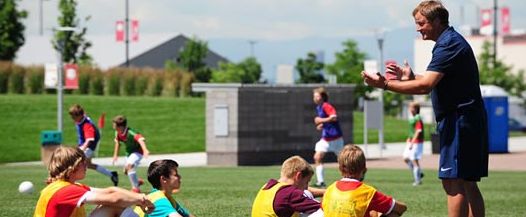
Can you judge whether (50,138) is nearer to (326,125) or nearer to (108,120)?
(326,125)

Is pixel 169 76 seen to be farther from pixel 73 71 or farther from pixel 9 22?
pixel 73 71

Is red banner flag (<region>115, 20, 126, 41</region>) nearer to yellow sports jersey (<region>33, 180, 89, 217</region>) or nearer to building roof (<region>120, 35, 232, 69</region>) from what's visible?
building roof (<region>120, 35, 232, 69</region>)

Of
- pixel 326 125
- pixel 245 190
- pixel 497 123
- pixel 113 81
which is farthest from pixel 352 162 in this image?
pixel 113 81

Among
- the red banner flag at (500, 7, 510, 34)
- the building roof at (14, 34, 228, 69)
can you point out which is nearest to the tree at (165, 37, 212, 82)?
the building roof at (14, 34, 228, 69)

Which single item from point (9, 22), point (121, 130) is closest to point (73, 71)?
point (121, 130)

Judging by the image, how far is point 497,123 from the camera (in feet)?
123

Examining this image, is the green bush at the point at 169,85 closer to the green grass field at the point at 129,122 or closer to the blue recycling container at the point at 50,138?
the green grass field at the point at 129,122

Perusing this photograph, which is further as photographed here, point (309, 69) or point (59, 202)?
point (309, 69)

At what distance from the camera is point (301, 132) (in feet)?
110

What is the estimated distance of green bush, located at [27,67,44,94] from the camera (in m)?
56.8

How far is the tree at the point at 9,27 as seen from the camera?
65250mm

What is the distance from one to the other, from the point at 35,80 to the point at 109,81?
430 centimetres

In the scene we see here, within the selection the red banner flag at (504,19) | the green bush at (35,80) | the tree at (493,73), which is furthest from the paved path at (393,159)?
the red banner flag at (504,19)

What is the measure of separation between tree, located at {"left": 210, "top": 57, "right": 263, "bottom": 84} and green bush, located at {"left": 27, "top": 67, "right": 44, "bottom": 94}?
1186 inches
